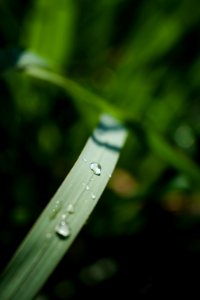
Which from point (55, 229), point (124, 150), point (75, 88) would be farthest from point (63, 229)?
point (124, 150)

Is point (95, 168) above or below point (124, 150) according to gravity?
below

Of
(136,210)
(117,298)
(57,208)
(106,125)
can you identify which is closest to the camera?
(57,208)

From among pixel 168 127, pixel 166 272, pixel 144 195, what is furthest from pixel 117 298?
pixel 168 127

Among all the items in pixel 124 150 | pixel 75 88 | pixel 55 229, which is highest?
pixel 124 150

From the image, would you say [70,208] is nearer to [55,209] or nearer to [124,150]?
[55,209]

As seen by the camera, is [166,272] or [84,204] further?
[166,272]

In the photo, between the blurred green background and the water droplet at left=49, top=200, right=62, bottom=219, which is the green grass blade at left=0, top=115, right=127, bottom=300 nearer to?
the water droplet at left=49, top=200, right=62, bottom=219

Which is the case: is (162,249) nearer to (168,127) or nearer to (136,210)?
(136,210)

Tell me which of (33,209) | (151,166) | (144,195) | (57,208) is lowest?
(57,208)
